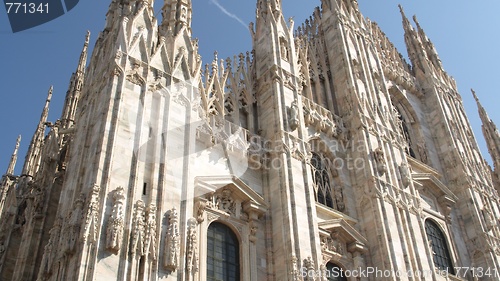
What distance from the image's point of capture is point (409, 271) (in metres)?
18.6

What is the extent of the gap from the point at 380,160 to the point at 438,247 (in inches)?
168

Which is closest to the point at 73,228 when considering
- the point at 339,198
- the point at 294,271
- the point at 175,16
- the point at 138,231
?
the point at 138,231

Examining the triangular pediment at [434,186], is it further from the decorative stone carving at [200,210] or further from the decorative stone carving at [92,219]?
the decorative stone carving at [92,219]

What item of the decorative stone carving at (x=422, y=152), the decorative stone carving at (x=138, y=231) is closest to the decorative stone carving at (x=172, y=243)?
the decorative stone carving at (x=138, y=231)

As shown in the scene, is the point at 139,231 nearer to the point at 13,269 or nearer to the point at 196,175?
the point at 196,175

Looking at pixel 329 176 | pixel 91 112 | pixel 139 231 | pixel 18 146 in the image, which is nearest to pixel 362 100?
pixel 329 176

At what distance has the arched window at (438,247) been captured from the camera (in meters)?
21.8

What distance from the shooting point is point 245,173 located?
18.0m

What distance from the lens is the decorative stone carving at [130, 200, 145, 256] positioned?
41.4ft

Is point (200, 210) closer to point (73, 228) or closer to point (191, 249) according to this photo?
point (191, 249)

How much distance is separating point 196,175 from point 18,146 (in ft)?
56.7

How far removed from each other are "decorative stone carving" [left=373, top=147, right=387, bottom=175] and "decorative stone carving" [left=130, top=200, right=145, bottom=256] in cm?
1041

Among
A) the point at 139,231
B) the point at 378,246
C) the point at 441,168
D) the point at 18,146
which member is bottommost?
the point at 139,231

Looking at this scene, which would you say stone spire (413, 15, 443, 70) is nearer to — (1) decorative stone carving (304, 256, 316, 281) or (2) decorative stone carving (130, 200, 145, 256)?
(1) decorative stone carving (304, 256, 316, 281)
